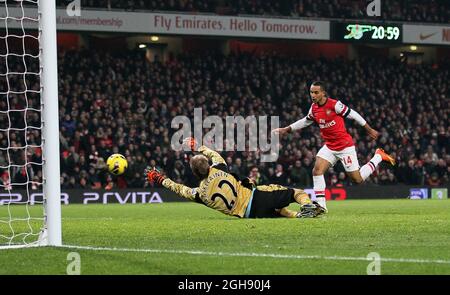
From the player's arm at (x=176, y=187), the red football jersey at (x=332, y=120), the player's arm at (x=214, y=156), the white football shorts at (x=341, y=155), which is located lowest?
the player's arm at (x=176, y=187)

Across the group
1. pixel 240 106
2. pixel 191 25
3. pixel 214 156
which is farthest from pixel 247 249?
pixel 191 25

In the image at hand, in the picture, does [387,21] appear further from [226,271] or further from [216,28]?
[226,271]

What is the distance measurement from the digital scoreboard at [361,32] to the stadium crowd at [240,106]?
7.06 ft

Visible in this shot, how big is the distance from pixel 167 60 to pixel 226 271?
29.8 metres

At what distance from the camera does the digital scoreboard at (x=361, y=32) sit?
118 ft

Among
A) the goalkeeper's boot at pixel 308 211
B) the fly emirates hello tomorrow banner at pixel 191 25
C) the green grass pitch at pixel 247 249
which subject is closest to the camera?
the green grass pitch at pixel 247 249

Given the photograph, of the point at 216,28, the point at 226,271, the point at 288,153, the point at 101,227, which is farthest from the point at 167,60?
the point at 226,271

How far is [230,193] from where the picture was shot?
1277 centimetres

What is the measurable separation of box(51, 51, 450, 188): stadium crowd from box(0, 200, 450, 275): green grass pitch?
15069mm

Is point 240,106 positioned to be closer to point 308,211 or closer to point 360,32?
point 360,32

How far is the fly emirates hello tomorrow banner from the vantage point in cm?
3183

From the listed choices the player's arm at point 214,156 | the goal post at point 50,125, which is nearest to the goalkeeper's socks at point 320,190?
the player's arm at point 214,156

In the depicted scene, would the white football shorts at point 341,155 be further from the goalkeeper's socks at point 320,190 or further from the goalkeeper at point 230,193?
the goalkeeper at point 230,193

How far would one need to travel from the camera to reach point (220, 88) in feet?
112
